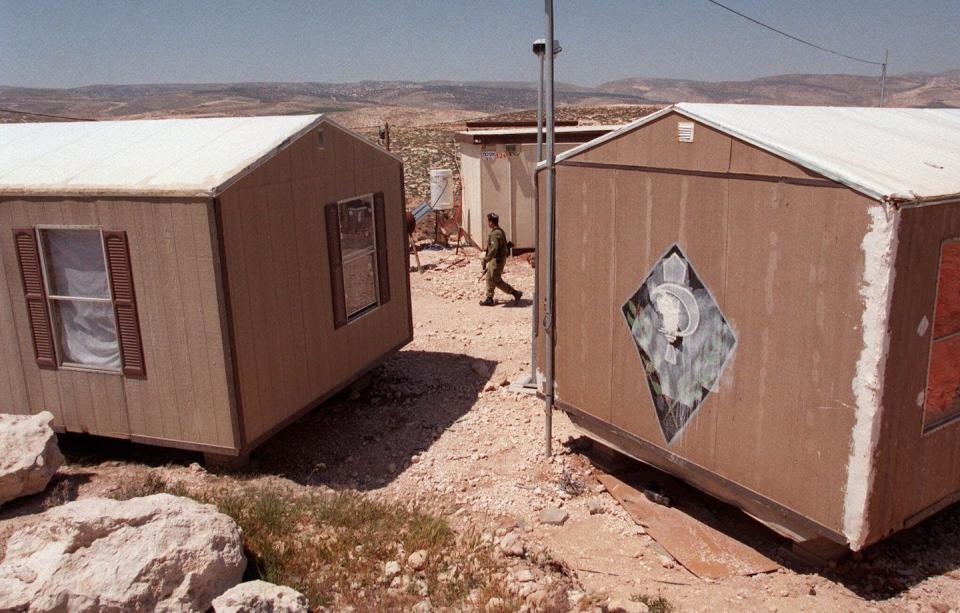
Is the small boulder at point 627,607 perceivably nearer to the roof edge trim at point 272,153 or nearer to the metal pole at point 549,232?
the metal pole at point 549,232

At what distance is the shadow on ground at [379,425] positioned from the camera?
7.11m

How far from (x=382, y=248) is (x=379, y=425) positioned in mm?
1944

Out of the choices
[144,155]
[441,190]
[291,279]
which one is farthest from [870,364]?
[441,190]

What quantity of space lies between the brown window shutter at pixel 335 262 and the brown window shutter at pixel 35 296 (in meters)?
2.46

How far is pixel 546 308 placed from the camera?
22.6 ft

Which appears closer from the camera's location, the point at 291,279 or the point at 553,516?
the point at 553,516

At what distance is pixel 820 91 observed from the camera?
153000 millimetres

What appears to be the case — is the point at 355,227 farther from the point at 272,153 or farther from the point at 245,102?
the point at 245,102

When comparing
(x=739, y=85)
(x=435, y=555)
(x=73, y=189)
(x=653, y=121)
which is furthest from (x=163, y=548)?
(x=739, y=85)

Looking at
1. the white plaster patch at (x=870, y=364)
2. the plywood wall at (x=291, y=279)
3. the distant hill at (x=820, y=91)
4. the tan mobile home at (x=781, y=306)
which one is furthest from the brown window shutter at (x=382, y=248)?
the distant hill at (x=820, y=91)

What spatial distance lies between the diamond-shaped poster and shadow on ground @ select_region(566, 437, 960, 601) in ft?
2.53

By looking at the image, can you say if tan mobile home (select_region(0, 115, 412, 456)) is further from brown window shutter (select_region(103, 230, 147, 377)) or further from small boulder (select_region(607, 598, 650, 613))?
small boulder (select_region(607, 598, 650, 613))

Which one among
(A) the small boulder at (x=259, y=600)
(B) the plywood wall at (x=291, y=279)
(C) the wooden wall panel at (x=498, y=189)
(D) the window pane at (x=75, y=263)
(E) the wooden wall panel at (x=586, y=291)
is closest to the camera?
(A) the small boulder at (x=259, y=600)

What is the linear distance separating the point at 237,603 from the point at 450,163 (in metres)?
25.9
